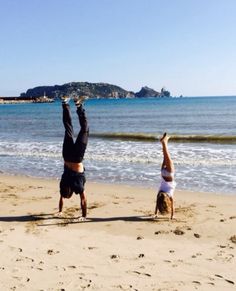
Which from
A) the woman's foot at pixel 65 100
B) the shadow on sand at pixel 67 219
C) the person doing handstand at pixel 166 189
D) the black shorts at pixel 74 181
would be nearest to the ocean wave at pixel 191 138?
the person doing handstand at pixel 166 189

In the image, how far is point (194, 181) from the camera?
40.7 ft

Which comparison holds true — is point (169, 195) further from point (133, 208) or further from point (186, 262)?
point (186, 262)

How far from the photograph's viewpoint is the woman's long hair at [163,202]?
331 inches

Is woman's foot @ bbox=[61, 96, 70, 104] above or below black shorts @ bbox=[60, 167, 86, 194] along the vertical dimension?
above

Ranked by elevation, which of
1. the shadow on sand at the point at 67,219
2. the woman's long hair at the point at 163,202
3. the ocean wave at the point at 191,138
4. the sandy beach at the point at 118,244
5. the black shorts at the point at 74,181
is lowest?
the ocean wave at the point at 191,138

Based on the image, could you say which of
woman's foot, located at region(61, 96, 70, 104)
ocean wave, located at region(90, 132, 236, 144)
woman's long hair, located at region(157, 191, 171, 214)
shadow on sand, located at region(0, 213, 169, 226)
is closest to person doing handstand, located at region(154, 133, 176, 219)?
woman's long hair, located at region(157, 191, 171, 214)

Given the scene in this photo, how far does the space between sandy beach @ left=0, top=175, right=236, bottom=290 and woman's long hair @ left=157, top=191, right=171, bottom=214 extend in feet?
0.59

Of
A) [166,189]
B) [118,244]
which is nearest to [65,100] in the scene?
[166,189]

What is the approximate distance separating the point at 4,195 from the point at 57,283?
608cm

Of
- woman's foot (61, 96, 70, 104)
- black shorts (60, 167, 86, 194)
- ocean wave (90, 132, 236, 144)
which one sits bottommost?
ocean wave (90, 132, 236, 144)

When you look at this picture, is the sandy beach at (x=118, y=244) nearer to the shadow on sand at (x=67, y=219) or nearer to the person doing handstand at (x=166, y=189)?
the shadow on sand at (x=67, y=219)

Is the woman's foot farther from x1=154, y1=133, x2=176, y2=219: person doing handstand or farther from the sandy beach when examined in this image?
the sandy beach

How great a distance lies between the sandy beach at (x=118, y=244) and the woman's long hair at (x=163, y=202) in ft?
0.59

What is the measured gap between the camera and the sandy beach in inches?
209
